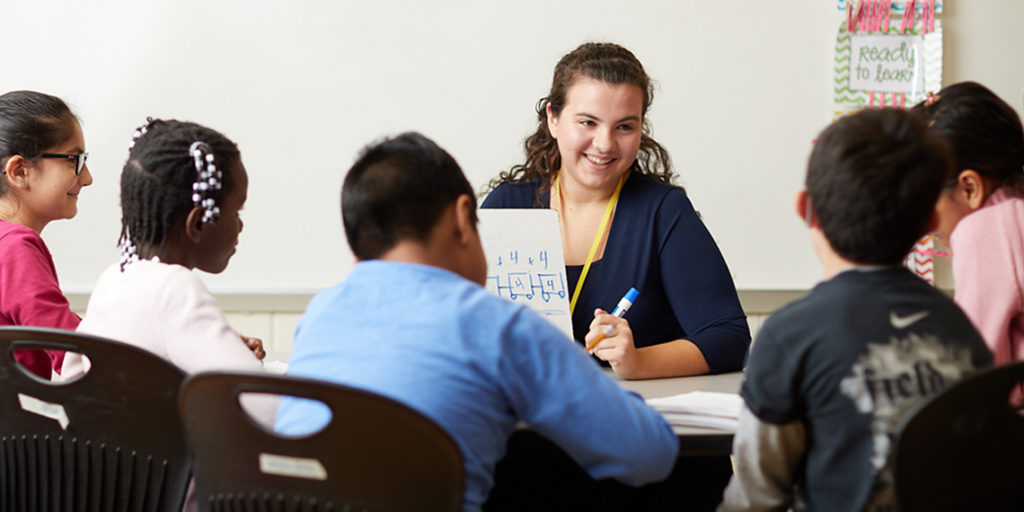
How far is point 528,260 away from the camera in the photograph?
1.53 m

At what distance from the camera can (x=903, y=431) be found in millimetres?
794

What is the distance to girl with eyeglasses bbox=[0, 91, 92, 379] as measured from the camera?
153 cm

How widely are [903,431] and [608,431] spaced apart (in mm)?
287

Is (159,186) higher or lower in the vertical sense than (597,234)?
higher

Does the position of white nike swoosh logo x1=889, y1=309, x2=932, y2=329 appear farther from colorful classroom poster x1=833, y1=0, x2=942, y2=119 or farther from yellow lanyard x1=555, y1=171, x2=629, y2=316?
colorful classroom poster x1=833, y1=0, x2=942, y2=119

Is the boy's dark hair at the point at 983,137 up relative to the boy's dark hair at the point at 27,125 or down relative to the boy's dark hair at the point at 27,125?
down

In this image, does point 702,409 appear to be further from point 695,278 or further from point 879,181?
point 695,278

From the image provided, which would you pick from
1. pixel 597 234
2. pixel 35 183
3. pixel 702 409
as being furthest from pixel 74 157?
pixel 702 409

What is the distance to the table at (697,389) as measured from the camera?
1.04 m

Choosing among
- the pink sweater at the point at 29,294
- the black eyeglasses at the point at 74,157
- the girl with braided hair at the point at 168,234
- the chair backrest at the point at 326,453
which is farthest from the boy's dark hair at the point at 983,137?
the black eyeglasses at the point at 74,157

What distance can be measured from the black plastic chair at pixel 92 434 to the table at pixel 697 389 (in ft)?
2.03

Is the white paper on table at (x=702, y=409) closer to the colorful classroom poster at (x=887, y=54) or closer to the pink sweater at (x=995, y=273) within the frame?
the pink sweater at (x=995, y=273)

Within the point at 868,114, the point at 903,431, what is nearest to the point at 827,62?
the point at 868,114

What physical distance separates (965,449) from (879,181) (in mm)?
283
